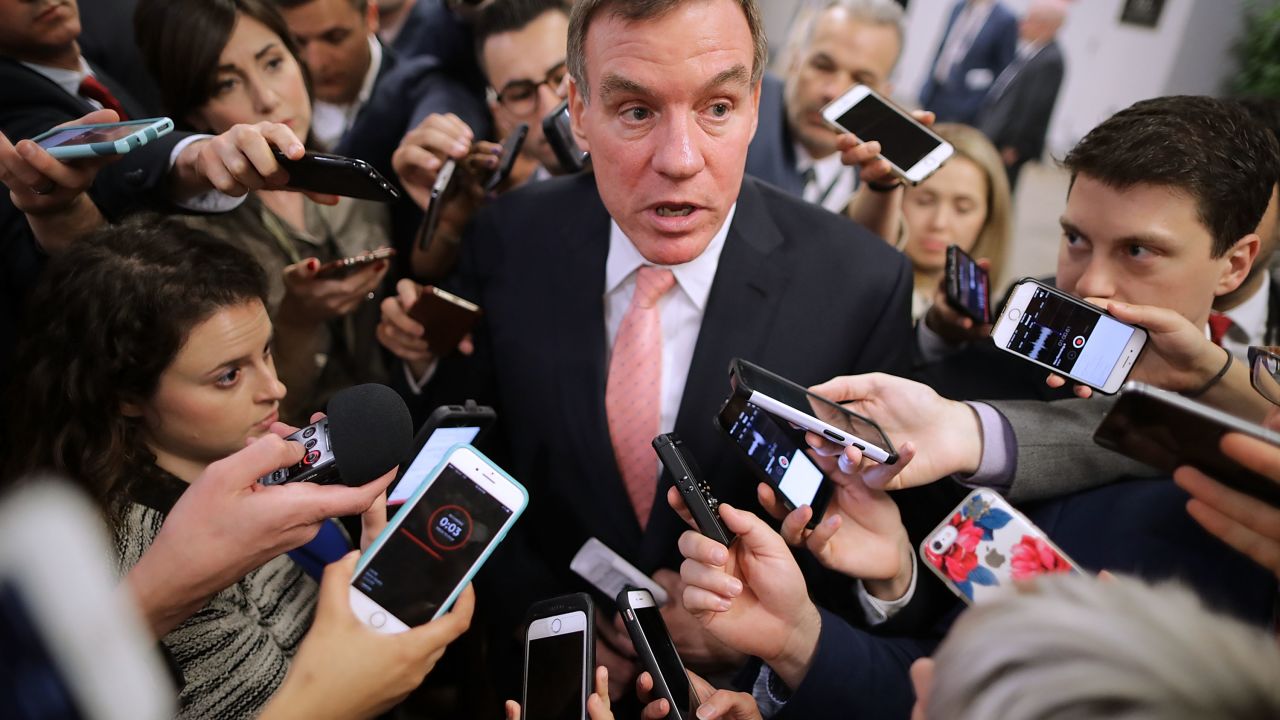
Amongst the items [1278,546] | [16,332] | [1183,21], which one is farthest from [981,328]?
[1183,21]

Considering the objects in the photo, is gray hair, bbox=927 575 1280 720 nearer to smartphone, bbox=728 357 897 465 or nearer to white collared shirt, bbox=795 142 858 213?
smartphone, bbox=728 357 897 465

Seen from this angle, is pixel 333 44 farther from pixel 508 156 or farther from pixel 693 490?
pixel 693 490

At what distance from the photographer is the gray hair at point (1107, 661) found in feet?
2.05

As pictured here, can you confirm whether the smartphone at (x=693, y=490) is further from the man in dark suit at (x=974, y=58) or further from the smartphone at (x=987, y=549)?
the man in dark suit at (x=974, y=58)

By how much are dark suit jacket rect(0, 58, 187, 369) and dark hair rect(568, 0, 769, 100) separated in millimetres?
745

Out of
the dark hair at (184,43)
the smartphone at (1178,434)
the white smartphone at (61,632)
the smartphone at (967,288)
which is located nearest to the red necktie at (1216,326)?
the smartphone at (967,288)

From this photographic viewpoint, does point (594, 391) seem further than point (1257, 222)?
Yes

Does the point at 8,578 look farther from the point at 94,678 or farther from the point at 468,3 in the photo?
the point at 468,3

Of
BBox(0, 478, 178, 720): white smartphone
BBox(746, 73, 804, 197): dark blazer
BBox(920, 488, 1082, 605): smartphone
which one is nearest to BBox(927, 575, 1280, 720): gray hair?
BBox(920, 488, 1082, 605): smartphone

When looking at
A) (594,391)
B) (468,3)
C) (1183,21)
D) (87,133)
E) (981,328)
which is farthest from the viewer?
(1183,21)

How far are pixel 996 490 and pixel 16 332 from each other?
Answer: 1.88 meters

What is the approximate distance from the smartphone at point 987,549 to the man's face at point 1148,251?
482 millimetres

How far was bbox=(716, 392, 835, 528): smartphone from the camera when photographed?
1.24 m

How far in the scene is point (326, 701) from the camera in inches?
35.8
